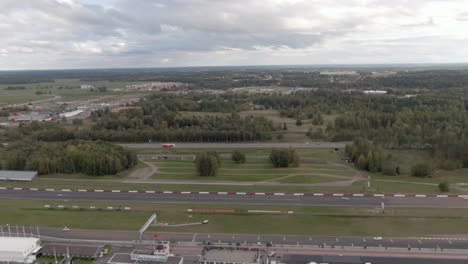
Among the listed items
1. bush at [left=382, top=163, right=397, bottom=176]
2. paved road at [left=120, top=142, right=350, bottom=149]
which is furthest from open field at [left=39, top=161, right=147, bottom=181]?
bush at [left=382, top=163, right=397, bottom=176]

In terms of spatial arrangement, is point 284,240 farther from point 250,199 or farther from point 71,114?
point 71,114

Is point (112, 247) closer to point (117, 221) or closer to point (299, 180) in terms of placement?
point (117, 221)

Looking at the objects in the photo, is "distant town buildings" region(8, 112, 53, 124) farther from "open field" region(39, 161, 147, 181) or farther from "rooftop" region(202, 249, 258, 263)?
"rooftop" region(202, 249, 258, 263)

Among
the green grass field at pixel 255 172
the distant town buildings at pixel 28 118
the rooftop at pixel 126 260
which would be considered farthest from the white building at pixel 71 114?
the rooftop at pixel 126 260

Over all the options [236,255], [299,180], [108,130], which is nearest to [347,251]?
[236,255]

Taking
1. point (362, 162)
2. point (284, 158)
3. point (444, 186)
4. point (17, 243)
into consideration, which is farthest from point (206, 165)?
point (444, 186)

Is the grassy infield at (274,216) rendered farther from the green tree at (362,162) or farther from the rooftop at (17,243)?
the rooftop at (17,243)
